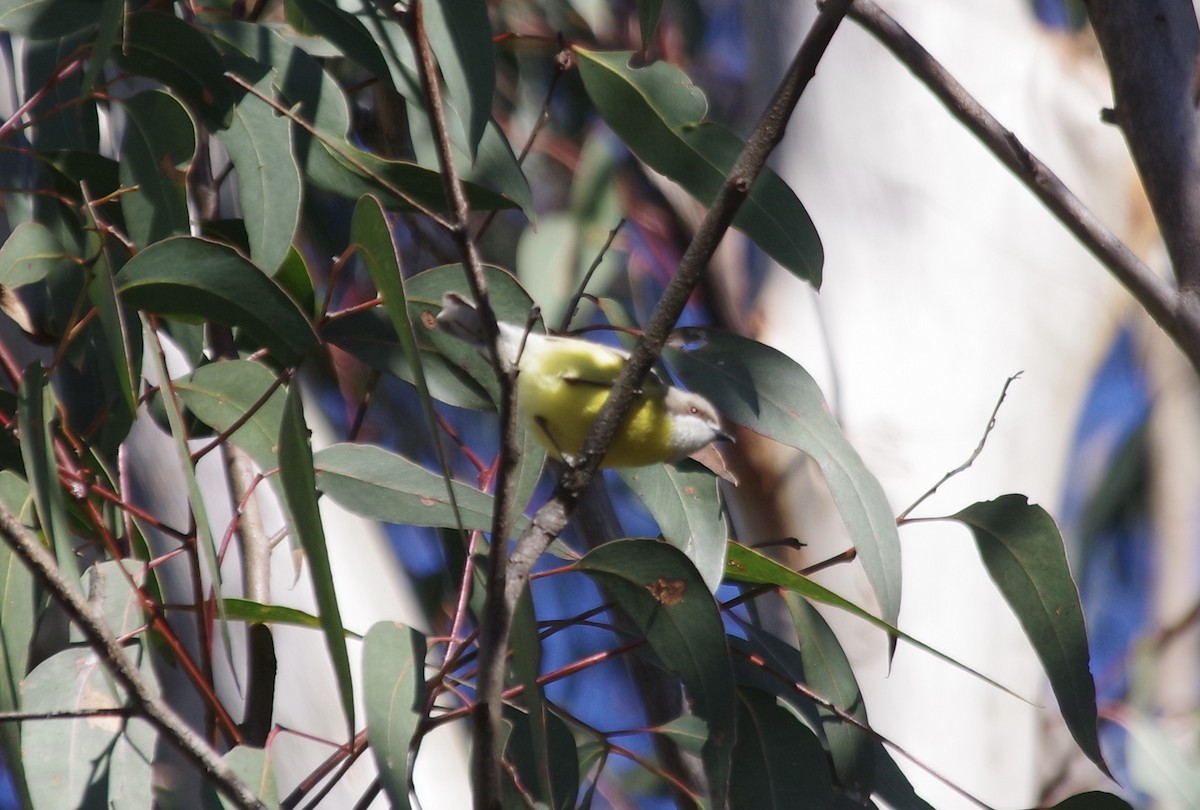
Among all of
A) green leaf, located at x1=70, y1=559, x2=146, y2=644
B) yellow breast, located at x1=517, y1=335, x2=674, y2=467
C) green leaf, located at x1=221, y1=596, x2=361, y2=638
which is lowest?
green leaf, located at x1=70, y1=559, x2=146, y2=644

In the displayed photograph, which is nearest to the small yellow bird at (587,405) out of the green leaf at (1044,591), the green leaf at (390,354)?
the green leaf at (390,354)

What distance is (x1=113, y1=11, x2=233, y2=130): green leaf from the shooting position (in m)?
1.31

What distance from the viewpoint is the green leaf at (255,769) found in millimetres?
1086

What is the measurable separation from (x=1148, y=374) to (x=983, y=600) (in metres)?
1.79

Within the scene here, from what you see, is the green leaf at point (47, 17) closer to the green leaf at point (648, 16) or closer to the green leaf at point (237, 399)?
the green leaf at point (237, 399)

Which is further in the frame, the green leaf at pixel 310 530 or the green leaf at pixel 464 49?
the green leaf at pixel 464 49

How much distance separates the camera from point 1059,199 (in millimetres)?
1226

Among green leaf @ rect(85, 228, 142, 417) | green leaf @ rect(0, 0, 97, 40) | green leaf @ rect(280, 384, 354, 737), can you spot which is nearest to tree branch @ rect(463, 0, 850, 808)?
green leaf @ rect(280, 384, 354, 737)

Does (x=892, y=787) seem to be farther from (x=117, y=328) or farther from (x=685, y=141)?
(x=117, y=328)

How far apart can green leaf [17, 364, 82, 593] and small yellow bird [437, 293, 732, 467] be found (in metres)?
0.41

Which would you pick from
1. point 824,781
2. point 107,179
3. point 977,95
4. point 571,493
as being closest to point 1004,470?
point 977,95

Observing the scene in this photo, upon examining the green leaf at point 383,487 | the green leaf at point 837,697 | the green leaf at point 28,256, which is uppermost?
the green leaf at point 28,256

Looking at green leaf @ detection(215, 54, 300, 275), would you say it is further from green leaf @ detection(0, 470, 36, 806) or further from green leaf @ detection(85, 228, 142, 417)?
green leaf @ detection(0, 470, 36, 806)

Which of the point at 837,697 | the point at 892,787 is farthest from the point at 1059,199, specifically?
the point at 892,787
